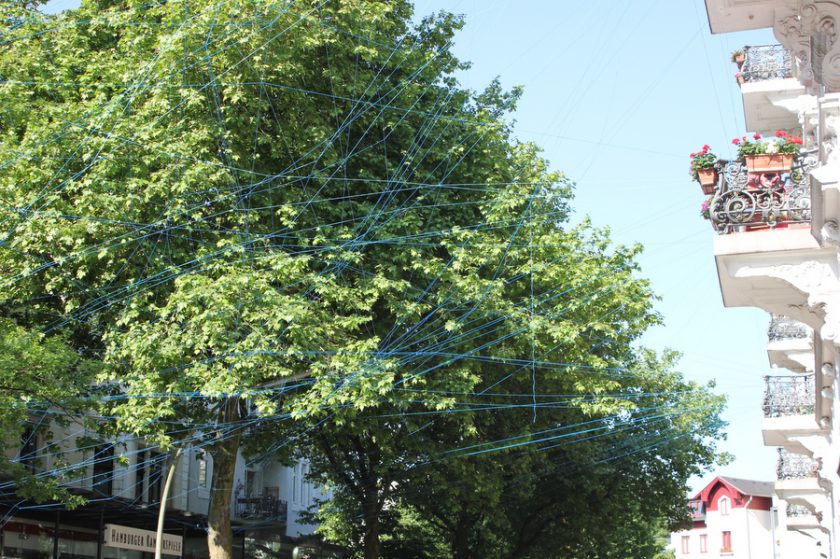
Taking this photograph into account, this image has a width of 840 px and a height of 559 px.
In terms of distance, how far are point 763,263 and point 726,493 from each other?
54.9 m

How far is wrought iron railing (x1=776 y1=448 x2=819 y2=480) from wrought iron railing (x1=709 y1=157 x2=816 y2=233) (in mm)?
12218

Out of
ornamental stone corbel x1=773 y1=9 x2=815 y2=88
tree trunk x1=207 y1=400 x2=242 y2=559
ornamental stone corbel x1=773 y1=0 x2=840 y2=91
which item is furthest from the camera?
tree trunk x1=207 y1=400 x2=242 y2=559

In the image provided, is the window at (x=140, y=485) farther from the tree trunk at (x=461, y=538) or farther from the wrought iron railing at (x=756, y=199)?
the wrought iron railing at (x=756, y=199)

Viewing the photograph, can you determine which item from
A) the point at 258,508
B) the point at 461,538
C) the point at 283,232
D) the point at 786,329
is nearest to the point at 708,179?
the point at 786,329

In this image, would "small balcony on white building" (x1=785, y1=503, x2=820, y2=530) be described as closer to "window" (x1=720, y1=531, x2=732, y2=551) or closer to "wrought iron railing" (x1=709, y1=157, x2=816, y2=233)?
"wrought iron railing" (x1=709, y1=157, x2=816, y2=233)

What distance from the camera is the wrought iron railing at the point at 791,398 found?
713 inches

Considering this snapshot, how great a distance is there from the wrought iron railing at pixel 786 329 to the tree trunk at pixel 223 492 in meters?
9.45

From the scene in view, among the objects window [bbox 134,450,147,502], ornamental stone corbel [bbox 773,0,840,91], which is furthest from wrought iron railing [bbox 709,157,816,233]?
window [bbox 134,450,147,502]

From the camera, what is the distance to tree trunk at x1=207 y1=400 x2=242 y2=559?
18.7m

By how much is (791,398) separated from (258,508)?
2374 cm

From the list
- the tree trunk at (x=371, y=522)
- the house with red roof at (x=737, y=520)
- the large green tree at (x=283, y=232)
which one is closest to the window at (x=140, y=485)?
the tree trunk at (x=371, y=522)

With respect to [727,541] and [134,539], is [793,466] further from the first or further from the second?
[727,541]

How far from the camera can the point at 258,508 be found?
37.7m

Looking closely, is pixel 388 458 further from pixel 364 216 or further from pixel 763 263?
pixel 763 263
